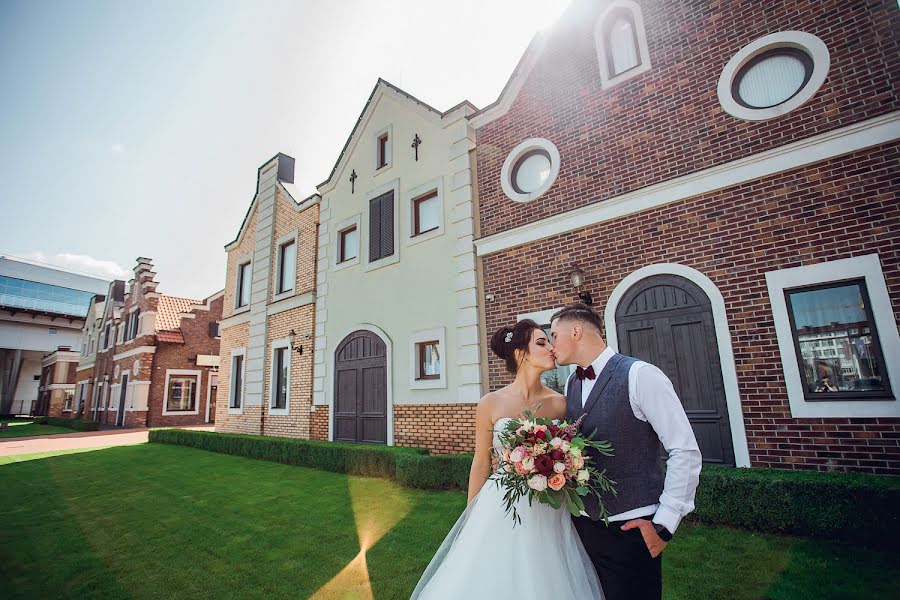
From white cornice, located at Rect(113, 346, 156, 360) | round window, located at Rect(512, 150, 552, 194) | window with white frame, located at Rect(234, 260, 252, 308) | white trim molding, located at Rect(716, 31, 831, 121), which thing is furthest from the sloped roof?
white trim molding, located at Rect(716, 31, 831, 121)

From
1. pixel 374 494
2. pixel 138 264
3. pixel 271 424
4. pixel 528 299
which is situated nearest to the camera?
pixel 374 494

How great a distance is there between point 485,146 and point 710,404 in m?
7.23

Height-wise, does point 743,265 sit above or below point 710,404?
above

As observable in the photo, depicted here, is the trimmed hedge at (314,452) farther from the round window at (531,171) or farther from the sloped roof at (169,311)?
the sloped roof at (169,311)

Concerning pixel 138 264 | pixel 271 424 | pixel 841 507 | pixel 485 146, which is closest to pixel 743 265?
pixel 841 507

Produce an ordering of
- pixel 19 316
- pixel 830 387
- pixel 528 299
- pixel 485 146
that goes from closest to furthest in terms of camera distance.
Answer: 1. pixel 830 387
2. pixel 528 299
3. pixel 485 146
4. pixel 19 316

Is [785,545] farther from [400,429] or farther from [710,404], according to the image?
[400,429]

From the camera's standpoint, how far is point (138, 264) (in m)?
28.0

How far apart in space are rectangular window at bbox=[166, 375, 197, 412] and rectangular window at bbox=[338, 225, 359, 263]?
20.2 metres

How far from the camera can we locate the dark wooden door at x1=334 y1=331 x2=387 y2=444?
37.6ft

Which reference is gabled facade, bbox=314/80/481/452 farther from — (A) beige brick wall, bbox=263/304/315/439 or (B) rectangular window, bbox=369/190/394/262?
(A) beige brick wall, bbox=263/304/315/439

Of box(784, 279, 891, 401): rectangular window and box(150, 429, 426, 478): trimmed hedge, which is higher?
box(784, 279, 891, 401): rectangular window

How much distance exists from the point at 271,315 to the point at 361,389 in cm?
601

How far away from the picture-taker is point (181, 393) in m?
27.3
